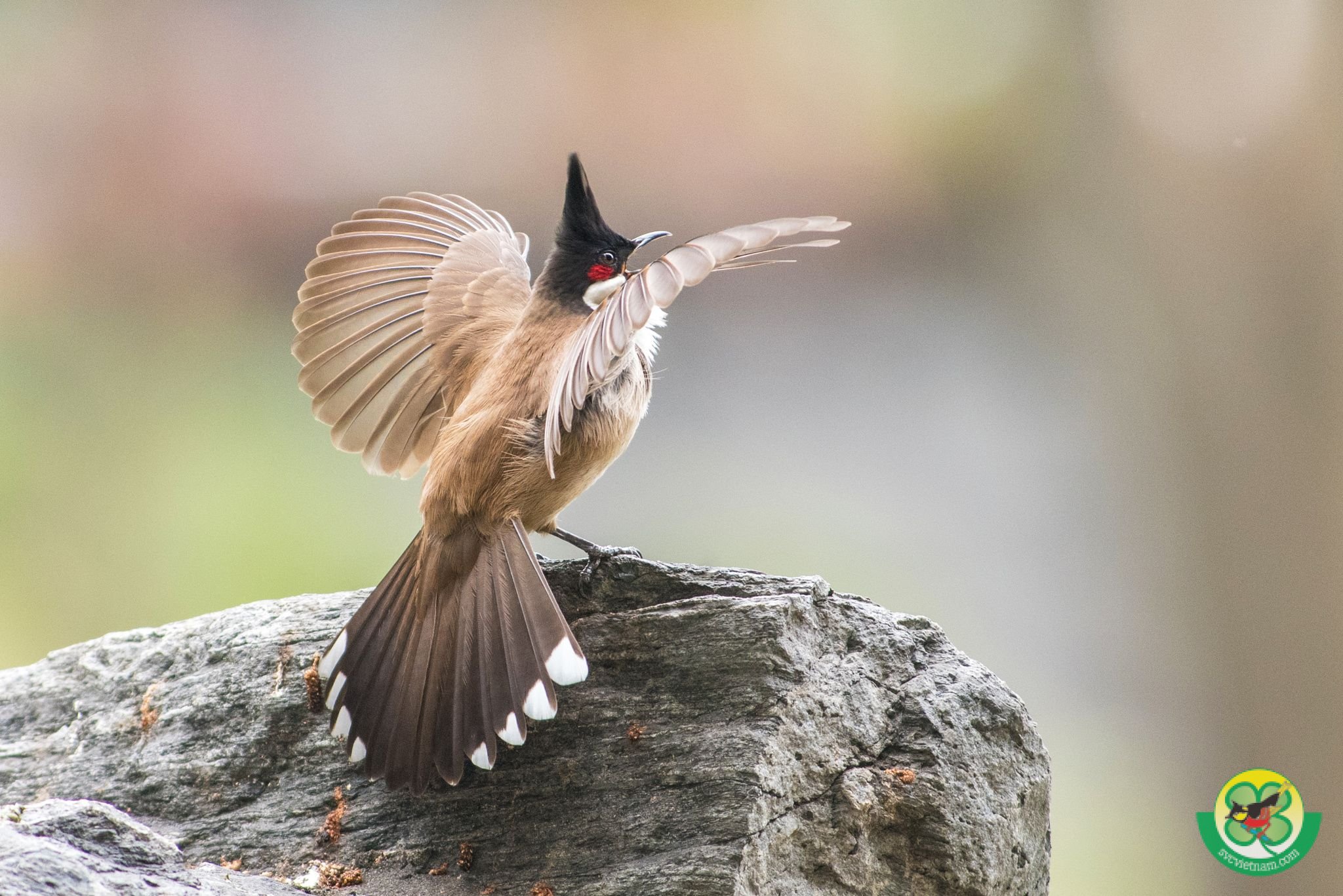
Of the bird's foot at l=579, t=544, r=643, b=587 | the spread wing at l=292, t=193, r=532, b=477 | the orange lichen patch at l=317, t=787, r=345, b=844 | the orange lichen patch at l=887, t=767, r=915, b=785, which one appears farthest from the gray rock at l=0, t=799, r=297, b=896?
the spread wing at l=292, t=193, r=532, b=477

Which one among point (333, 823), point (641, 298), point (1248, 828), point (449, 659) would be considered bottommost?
point (333, 823)

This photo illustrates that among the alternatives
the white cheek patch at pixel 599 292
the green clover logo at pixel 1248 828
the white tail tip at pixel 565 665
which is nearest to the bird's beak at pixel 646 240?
the white cheek patch at pixel 599 292

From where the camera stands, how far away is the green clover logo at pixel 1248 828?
2.39 m

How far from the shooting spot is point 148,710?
5.64 ft

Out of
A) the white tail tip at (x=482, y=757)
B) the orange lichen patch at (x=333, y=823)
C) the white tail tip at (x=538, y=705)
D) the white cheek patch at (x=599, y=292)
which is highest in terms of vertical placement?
the white cheek patch at (x=599, y=292)

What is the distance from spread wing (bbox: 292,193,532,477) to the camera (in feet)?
6.57

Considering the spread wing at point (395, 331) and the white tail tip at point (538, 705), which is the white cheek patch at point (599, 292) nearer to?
the spread wing at point (395, 331)

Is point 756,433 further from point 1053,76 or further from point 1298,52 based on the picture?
point 1298,52

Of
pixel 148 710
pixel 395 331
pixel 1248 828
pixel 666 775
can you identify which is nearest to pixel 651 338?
pixel 395 331

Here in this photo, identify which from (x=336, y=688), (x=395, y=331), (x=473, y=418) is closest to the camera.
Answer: (x=336, y=688)

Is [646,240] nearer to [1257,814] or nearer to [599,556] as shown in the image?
[599,556]

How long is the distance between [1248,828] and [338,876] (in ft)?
6.40

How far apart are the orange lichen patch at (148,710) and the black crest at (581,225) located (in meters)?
0.96

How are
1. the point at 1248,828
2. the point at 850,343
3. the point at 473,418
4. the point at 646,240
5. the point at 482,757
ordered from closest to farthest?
the point at 482,757 < the point at 473,418 < the point at 646,240 < the point at 1248,828 < the point at 850,343
